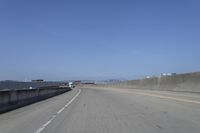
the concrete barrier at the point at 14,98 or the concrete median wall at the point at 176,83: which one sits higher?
the concrete median wall at the point at 176,83

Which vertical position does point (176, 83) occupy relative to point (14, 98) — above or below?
above

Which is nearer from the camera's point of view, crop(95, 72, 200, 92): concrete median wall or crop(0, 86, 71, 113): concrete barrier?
crop(0, 86, 71, 113): concrete barrier

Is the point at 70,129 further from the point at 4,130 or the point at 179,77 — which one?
the point at 179,77

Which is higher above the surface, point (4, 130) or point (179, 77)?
point (179, 77)

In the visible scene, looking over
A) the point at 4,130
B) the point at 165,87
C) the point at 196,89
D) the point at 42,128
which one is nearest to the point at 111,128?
the point at 42,128

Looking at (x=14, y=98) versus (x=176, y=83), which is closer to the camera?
(x=14, y=98)

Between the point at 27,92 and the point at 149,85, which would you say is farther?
the point at 149,85

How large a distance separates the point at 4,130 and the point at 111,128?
11.7ft

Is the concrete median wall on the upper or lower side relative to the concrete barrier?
upper

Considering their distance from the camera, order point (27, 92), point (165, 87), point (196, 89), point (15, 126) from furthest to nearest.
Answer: point (165, 87)
point (196, 89)
point (27, 92)
point (15, 126)

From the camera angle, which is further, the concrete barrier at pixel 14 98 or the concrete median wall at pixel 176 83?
the concrete median wall at pixel 176 83

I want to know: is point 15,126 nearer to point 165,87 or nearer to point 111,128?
point 111,128

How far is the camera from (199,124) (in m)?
12.7

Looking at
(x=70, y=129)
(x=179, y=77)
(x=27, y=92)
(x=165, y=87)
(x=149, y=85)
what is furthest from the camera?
(x=149, y=85)
